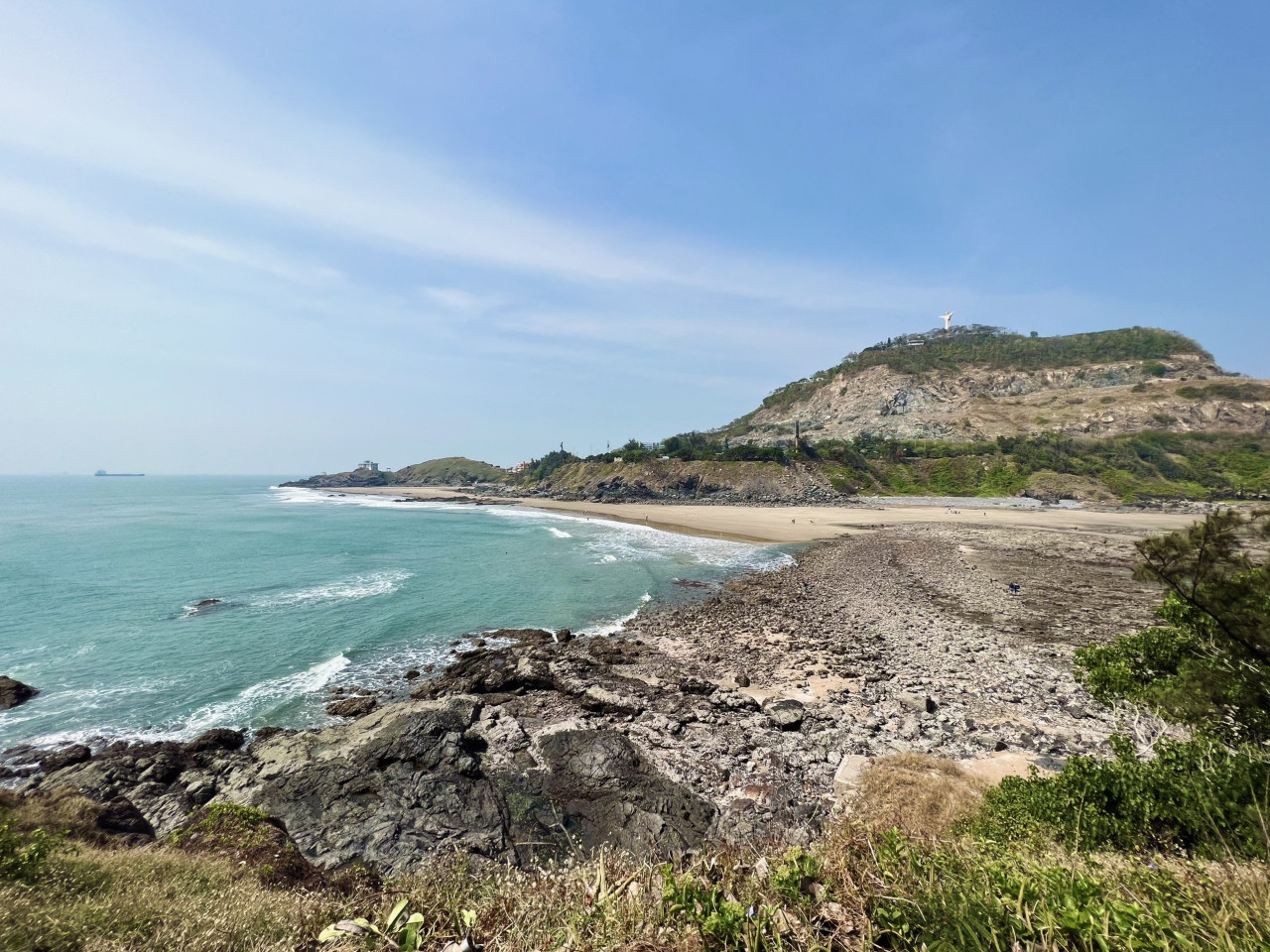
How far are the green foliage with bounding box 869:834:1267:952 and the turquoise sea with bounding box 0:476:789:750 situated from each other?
18069 millimetres

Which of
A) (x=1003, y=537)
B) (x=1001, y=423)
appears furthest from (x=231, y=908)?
(x=1001, y=423)

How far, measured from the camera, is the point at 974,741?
41.0ft

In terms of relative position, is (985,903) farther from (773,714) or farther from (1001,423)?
(1001,423)

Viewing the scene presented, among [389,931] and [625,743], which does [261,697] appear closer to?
[625,743]

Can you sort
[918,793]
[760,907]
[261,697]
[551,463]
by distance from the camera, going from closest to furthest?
[760,907]
[918,793]
[261,697]
[551,463]

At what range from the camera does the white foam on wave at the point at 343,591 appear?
97.1 ft

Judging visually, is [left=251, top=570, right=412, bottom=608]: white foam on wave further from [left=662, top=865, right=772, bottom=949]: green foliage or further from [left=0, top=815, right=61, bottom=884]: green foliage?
Answer: [left=662, top=865, right=772, bottom=949]: green foliage

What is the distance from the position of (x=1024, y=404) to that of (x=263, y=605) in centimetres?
16703

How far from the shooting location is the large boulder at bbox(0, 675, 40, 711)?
1661 centimetres

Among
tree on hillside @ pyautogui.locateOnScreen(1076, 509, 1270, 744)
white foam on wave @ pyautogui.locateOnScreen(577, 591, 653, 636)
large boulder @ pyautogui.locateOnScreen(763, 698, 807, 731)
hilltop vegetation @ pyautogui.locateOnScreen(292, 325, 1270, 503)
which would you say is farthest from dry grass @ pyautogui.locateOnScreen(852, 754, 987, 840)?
hilltop vegetation @ pyautogui.locateOnScreen(292, 325, 1270, 503)

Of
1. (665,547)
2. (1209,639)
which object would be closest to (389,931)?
(1209,639)

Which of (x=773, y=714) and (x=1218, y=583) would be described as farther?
(x=773, y=714)

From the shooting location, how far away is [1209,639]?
693cm

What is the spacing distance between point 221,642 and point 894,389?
168 meters
